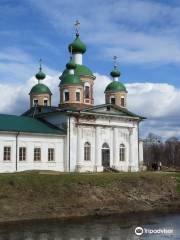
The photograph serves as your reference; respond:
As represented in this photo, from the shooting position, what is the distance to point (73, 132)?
36594 millimetres

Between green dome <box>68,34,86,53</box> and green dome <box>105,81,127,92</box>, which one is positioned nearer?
green dome <box>68,34,86,53</box>

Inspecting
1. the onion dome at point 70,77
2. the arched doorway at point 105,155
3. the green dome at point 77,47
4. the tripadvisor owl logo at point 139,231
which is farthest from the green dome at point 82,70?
the tripadvisor owl logo at point 139,231

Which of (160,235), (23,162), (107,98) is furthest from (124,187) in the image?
(107,98)

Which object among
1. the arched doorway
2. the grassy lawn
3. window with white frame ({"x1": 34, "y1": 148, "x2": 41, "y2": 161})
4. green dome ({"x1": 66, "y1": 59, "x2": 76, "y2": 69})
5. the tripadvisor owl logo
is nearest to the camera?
the tripadvisor owl logo

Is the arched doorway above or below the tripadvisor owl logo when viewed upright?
above

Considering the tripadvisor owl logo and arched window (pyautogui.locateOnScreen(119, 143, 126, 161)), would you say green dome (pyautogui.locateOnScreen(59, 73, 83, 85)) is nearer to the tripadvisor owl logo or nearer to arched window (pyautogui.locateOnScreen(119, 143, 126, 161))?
arched window (pyautogui.locateOnScreen(119, 143, 126, 161))

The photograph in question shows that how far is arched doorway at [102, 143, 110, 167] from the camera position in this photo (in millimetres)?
38344

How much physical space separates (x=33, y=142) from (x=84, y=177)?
253 inches

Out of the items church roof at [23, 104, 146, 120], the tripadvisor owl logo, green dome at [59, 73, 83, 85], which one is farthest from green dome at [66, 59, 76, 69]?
the tripadvisor owl logo

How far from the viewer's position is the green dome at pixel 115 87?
4334 centimetres

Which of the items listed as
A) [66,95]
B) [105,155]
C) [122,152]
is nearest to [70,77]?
[66,95]

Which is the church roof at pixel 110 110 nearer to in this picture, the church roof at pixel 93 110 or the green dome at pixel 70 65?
the church roof at pixel 93 110

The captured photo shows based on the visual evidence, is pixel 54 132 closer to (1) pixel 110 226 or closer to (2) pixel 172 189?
(2) pixel 172 189

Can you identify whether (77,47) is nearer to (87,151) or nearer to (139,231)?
(87,151)
